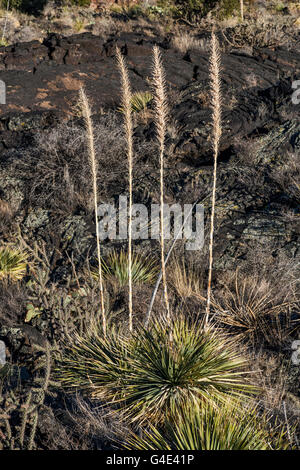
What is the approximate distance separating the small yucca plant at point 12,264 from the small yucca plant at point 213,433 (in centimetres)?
417

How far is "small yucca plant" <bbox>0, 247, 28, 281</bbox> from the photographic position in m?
7.31

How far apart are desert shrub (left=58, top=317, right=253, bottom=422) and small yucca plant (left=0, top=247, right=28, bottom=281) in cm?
311

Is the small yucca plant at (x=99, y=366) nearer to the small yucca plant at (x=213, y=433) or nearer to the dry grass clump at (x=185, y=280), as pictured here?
the small yucca plant at (x=213, y=433)

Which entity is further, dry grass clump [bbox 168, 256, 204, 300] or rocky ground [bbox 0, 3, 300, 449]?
dry grass clump [bbox 168, 256, 204, 300]

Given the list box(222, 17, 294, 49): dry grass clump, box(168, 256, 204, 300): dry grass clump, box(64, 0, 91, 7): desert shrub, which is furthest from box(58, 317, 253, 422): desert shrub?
box(64, 0, 91, 7): desert shrub

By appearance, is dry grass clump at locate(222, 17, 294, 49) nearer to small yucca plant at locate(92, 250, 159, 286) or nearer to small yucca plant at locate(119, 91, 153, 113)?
small yucca plant at locate(119, 91, 153, 113)

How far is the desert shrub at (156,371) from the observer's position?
3.87 m

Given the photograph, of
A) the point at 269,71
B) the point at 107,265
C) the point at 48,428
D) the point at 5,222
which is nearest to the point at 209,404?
the point at 48,428

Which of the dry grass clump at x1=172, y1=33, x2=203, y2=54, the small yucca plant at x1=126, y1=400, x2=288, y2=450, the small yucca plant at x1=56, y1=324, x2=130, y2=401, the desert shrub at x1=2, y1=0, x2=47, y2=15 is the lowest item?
the small yucca plant at x1=126, y1=400, x2=288, y2=450

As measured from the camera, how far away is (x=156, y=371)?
4.10 metres

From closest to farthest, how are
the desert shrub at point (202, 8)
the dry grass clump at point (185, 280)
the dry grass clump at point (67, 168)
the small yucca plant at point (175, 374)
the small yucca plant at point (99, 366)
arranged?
the small yucca plant at point (175, 374), the small yucca plant at point (99, 366), the dry grass clump at point (185, 280), the dry grass clump at point (67, 168), the desert shrub at point (202, 8)

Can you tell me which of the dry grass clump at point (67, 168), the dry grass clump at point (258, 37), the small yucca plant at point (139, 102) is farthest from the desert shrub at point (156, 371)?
the dry grass clump at point (258, 37)

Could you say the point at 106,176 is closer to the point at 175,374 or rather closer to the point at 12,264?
the point at 12,264

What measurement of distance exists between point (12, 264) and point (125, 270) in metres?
1.91
